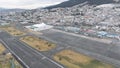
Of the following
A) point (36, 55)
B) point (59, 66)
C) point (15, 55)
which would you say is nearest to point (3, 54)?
point (15, 55)

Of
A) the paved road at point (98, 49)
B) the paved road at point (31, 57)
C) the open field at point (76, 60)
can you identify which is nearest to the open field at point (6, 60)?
the paved road at point (31, 57)

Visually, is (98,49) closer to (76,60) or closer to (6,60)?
(76,60)

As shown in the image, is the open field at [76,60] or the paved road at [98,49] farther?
the paved road at [98,49]

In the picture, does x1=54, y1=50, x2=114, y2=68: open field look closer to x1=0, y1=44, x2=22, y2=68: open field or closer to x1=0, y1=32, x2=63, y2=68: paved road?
x1=0, y1=32, x2=63, y2=68: paved road

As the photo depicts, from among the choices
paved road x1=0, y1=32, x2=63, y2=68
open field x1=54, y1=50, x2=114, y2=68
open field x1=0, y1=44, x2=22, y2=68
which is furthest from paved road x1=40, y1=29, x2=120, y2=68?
open field x1=0, y1=44, x2=22, y2=68

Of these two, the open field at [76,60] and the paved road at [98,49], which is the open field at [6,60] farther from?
the paved road at [98,49]

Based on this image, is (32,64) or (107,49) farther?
(107,49)

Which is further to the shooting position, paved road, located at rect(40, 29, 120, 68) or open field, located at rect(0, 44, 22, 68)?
paved road, located at rect(40, 29, 120, 68)

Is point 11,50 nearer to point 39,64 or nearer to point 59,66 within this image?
point 39,64

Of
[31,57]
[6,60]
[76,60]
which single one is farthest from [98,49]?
[6,60]
